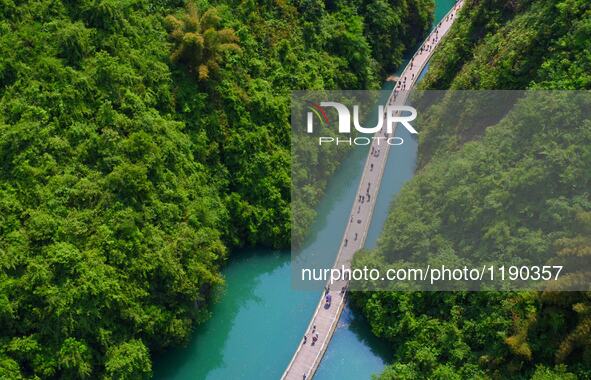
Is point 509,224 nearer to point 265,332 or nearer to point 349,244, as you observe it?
point 349,244

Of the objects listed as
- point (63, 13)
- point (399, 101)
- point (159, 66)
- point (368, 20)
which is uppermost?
point (63, 13)

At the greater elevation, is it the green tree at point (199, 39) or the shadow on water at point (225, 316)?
the green tree at point (199, 39)

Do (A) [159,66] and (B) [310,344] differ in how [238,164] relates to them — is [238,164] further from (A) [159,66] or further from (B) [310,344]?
(B) [310,344]

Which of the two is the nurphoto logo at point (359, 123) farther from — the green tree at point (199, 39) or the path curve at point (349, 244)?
the green tree at point (199, 39)

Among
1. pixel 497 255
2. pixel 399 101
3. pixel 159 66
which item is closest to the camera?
pixel 497 255

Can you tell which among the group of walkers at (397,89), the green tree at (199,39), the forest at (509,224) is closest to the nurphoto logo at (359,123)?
the group of walkers at (397,89)

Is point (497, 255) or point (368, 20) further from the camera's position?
point (368, 20)

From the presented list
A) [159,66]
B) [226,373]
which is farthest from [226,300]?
[159,66]
